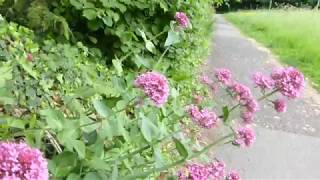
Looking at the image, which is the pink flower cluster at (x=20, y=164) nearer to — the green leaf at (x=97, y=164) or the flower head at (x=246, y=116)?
the green leaf at (x=97, y=164)

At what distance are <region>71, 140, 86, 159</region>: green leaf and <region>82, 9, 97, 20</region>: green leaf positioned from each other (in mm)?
3309

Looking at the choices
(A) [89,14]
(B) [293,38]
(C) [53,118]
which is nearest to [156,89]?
(C) [53,118]

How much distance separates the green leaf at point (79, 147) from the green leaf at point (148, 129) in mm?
269

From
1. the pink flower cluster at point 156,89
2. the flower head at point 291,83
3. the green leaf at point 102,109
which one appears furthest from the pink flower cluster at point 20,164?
the flower head at point 291,83

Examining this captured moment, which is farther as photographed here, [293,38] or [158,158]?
[293,38]

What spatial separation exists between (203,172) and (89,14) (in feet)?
10.9

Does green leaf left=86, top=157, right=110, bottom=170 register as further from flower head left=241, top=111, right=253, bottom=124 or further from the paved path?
the paved path

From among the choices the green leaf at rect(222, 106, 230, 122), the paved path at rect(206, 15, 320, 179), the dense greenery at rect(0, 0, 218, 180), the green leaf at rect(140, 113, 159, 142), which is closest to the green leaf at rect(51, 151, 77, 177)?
the dense greenery at rect(0, 0, 218, 180)

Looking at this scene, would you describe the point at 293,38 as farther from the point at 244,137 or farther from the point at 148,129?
the point at 148,129

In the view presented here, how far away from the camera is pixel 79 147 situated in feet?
7.29

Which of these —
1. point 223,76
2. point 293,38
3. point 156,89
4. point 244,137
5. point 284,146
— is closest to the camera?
point 156,89

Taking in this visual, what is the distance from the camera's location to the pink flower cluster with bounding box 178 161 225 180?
2375 millimetres

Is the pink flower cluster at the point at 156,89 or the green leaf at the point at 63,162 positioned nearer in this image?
the pink flower cluster at the point at 156,89

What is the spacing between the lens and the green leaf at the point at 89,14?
540cm
